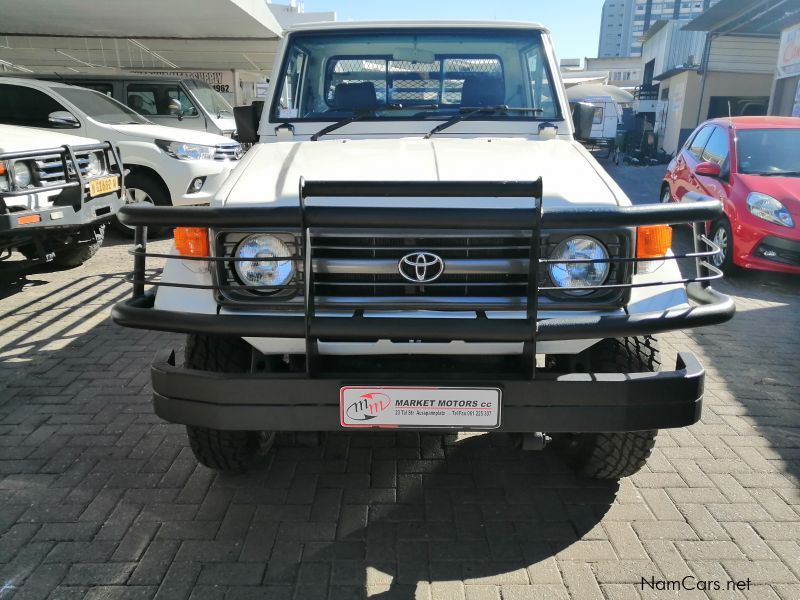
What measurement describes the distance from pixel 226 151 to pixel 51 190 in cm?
371

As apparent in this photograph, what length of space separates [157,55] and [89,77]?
31.3 feet

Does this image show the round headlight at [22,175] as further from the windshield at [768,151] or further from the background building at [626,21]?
the background building at [626,21]

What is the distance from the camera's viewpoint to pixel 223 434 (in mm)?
2746

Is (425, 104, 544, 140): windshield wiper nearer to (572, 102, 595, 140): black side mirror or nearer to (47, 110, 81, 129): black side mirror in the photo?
(572, 102, 595, 140): black side mirror

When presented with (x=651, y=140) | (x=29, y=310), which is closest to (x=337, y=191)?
(x=29, y=310)

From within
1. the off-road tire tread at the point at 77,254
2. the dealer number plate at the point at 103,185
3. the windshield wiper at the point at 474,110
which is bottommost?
the off-road tire tread at the point at 77,254

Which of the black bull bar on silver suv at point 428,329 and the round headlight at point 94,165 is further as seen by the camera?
the round headlight at point 94,165

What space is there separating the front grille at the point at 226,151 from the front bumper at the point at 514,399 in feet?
23.1

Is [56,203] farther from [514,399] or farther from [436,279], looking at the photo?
[514,399]

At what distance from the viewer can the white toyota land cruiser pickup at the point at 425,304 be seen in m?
2.13

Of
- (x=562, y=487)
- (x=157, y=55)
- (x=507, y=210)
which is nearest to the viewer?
(x=507, y=210)

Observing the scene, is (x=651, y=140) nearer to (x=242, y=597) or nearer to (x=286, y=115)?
(x=286, y=115)

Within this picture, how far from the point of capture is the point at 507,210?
2105 millimetres

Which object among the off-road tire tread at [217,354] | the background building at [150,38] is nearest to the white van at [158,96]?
the background building at [150,38]
